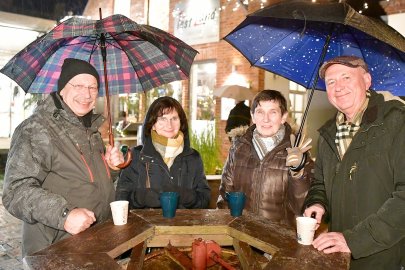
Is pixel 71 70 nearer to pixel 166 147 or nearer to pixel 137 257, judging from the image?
pixel 166 147

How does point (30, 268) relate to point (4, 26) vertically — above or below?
below

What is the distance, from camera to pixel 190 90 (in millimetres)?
10969

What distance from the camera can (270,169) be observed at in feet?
9.25

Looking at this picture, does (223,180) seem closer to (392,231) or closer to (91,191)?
(91,191)

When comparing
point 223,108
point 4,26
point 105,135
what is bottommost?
point 105,135

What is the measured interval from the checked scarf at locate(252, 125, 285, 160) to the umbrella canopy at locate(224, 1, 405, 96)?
1.67 feet

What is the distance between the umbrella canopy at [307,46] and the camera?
263 cm

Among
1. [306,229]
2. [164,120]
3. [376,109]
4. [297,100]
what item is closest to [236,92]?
[297,100]

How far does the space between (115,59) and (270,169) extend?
183 centimetres

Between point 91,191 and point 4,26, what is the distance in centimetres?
794

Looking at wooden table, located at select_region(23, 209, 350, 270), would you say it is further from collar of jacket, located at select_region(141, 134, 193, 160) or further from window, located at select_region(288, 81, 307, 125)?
window, located at select_region(288, 81, 307, 125)

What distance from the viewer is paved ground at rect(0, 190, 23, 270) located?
14.2 ft

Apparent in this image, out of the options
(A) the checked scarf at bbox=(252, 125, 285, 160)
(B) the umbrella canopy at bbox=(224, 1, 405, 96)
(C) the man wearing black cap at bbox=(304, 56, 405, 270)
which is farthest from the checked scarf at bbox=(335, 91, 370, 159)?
(A) the checked scarf at bbox=(252, 125, 285, 160)

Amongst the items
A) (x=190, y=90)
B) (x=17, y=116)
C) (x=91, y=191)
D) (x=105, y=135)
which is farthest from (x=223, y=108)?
(x=91, y=191)
